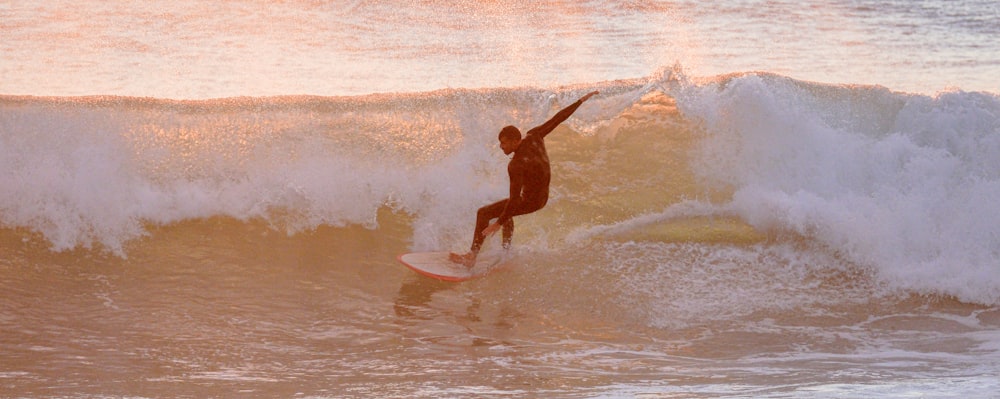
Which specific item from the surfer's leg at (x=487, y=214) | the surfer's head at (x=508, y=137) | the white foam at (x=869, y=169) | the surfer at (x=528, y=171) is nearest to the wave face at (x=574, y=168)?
the white foam at (x=869, y=169)

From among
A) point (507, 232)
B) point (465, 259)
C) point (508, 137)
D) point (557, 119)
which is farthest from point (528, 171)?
→ point (465, 259)

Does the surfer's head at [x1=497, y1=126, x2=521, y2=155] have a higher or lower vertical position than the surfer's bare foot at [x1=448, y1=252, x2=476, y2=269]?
higher

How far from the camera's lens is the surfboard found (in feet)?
30.7

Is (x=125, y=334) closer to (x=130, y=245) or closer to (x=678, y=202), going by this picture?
(x=130, y=245)

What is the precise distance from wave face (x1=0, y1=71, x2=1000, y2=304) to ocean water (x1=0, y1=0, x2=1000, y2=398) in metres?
0.03

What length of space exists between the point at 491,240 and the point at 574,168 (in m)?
1.88

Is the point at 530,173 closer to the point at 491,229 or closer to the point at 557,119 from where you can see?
the point at 557,119

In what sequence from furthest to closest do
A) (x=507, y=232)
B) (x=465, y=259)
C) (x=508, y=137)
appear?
(x=507, y=232), (x=465, y=259), (x=508, y=137)

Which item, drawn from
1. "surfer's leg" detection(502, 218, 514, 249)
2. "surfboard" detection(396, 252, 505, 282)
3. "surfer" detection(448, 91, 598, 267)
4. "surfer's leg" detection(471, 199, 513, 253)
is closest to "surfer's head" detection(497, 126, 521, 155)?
"surfer" detection(448, 91, 598, 267)

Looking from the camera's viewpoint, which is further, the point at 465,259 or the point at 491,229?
the point at 465,259

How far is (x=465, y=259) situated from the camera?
9.34 metres

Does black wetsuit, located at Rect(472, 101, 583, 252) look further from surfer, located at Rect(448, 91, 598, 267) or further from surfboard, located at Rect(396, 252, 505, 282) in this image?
surfboard, located at Rect(396, 252, 505, 282)

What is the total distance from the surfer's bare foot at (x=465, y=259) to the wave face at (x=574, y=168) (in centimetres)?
82

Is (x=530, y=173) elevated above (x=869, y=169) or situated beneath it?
elevated above
